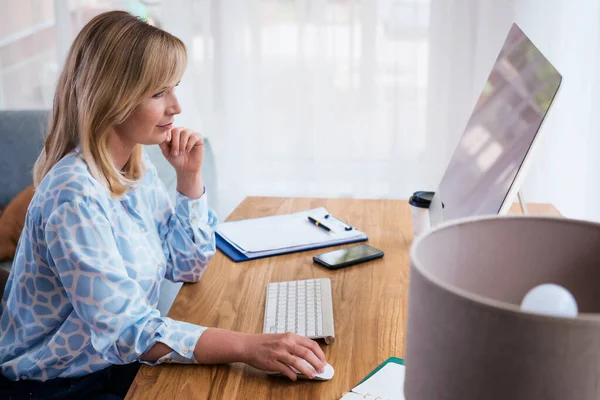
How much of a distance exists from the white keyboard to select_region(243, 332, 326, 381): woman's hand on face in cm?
8

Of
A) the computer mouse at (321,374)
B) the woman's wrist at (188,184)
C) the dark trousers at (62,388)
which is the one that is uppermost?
the woman's wrist at (188,184)

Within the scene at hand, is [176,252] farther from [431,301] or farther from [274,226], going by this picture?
[431,301]

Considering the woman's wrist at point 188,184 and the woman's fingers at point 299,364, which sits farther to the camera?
the woman's wrist at point 188,184

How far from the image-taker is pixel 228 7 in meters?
2.91

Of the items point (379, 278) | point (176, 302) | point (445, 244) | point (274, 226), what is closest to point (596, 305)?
point (445, 244)

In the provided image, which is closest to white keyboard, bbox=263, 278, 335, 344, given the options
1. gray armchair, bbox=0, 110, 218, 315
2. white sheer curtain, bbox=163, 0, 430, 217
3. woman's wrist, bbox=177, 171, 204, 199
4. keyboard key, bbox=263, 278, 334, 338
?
keyboard key, bbox=263, 278, 334, 338

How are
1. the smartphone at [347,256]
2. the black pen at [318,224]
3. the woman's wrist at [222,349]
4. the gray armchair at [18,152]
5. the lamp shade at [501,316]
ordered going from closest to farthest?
1. the lamp shade at [501,316]
2. the woman's wrist at [222,349]
3. the smartphone at [347,256]
4. the black pen at [318,224]
5. the gray armchair at [18,152]

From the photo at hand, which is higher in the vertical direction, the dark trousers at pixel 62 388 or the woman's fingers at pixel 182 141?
the woman's fingers at pixel 182 141

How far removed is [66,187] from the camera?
47.2 inches

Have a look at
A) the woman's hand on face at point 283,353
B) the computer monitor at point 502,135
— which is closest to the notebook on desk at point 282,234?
the computer monitor at point 502,135

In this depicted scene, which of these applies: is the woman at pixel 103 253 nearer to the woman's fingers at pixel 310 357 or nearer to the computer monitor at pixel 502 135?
the woman's fingers at pixel 310 357

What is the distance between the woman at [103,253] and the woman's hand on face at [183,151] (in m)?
0.10

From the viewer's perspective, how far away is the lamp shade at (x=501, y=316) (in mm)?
→ 513

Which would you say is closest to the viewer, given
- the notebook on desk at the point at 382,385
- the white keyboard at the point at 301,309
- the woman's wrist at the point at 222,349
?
the notebook on desk at the point at 382,385
